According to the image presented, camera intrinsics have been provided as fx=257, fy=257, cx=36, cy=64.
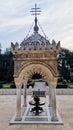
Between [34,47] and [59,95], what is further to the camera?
[59,95]

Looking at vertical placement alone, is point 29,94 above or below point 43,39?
below

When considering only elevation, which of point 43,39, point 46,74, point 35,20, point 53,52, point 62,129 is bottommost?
point 62,129

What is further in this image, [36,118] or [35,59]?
[36,118]

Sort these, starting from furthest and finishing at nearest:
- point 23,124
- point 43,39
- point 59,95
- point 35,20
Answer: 1. point 59,95
2. point 35,20
3. point 43,39
4. point 23,124

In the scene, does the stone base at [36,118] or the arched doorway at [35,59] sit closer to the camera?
the stone base at [36,118]

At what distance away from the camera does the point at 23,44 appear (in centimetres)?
1316

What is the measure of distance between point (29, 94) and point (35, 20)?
10247 mm

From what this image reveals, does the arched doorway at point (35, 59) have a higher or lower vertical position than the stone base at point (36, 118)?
higher

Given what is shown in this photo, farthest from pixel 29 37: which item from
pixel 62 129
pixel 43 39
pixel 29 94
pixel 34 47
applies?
pixel 29 94

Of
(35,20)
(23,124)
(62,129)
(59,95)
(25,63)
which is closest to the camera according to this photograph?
(62,129)

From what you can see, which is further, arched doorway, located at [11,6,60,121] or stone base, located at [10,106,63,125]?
arched doorway, located at [11,6,60,121]

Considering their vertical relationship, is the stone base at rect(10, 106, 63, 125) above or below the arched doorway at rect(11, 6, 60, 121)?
below

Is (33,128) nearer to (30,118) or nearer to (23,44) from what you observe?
(30,118)

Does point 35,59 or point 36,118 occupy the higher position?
point 35,59
